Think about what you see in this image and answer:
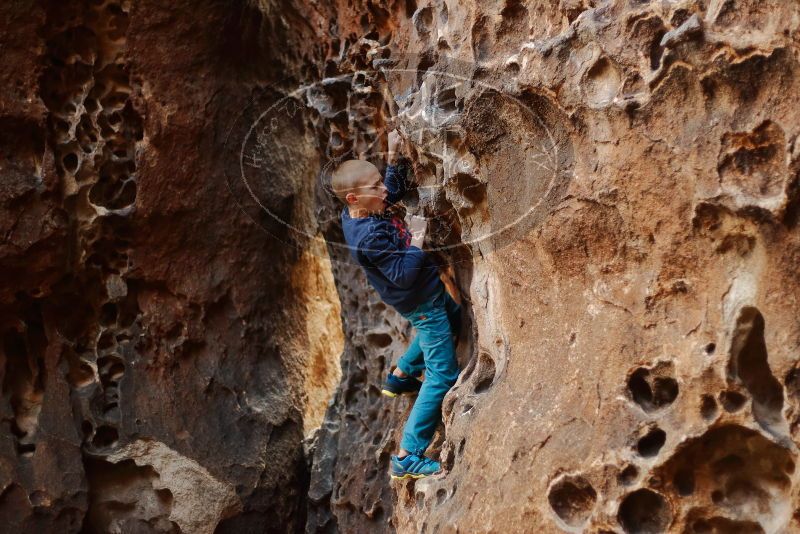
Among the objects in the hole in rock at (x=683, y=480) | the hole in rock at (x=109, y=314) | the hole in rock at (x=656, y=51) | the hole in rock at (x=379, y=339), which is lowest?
the hole in rock at (x=683, y=480)

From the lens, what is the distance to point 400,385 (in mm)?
3461

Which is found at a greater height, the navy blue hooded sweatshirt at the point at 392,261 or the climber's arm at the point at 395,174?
the climber's arm at the point at 395,174

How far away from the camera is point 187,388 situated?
406 cm

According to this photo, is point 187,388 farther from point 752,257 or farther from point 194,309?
point 752,257

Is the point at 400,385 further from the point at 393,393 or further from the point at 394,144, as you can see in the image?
the point at 394,144

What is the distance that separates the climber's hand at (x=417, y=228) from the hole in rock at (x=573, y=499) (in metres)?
1.00

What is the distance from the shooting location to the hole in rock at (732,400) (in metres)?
2.19

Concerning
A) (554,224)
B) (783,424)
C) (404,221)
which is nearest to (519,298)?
(554,224)

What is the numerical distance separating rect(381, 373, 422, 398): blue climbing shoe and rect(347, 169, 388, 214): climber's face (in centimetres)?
69

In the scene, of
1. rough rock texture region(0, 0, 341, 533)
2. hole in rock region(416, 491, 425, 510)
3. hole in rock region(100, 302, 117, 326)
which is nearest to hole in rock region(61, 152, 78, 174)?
rough rock texture region(0, 0, 341, 533)

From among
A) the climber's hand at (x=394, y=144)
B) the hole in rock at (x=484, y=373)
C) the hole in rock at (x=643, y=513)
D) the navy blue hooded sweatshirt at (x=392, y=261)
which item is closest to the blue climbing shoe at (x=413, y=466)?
the hole in rock at (x=484, y=373)

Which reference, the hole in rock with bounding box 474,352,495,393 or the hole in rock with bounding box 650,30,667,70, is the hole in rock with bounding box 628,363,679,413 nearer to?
the hole in rock with bounding box 474,352,495,393

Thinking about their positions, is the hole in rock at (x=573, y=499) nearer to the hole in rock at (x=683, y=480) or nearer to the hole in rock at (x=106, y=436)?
the hole in rock at (x=683, y=480)

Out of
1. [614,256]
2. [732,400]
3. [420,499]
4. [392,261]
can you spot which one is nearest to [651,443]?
[732,400]
